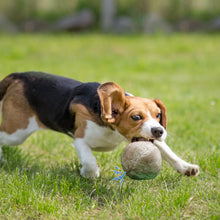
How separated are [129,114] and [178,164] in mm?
794

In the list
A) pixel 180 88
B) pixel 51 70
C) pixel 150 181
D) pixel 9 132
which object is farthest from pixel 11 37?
pixel 150 181

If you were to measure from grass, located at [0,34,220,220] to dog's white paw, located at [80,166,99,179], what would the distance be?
6cm

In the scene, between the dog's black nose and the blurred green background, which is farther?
the blurred green background

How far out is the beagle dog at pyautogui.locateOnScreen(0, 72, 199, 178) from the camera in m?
3.16

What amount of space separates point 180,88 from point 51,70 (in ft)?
11.2

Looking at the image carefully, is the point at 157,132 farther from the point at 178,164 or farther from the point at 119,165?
the point at 119,165

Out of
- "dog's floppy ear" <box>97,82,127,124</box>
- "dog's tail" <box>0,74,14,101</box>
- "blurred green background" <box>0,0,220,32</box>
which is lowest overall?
"blurred green background" <box>0,0,220,32</box>

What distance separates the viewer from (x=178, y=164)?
3.59 m

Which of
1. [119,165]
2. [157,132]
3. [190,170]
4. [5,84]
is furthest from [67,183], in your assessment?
[5,84]

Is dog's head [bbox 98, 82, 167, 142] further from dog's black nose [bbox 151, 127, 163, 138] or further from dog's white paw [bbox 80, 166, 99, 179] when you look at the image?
dog's white paw [bbox 80, 166, 99, 179]

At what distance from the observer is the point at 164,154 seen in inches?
143

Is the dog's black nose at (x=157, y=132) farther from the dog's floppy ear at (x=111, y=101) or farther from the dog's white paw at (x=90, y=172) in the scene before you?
the dog's white paw at (x=90, y=172)

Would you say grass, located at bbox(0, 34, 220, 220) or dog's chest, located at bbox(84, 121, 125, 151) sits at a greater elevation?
dog's chest, located at bbox(84, 121, 125, 151)

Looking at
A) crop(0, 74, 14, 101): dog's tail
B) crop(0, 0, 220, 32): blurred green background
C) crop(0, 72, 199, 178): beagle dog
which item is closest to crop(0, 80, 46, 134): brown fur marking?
crop(0, 72, 199, 178): beagle dog
